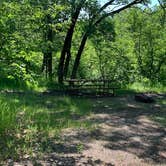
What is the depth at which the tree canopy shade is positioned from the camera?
8531 millimetres

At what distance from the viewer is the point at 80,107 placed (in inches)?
475

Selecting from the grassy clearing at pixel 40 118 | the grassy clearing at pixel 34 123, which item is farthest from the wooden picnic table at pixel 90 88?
the grassy clearing at pixel 34 123

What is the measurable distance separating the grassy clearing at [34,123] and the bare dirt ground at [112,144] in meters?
0.29

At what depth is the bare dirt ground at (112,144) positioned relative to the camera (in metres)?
6.52

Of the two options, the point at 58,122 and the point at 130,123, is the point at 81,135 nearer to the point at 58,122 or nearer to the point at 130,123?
the point at 58,122

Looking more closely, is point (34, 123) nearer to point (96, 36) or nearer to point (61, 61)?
point (61, 61)

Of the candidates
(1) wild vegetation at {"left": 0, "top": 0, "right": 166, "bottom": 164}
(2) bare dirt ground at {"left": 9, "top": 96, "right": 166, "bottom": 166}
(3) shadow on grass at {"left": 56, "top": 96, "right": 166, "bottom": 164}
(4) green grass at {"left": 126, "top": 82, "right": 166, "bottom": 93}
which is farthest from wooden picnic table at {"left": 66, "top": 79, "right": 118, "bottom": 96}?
(2) bare dirt ground at {"left": 9, "top": 96, "right": 166, "bottom": 166}

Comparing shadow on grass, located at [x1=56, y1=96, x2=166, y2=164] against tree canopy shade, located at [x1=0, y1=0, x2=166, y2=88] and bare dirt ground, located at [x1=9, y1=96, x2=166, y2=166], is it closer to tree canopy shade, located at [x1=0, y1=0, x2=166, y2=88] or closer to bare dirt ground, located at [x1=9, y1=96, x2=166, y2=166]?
bare dirt ground, located at [x1=9, y1=96, x2=166, y2=166]

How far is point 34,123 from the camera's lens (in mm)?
8789

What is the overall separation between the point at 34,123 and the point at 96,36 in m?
11.6

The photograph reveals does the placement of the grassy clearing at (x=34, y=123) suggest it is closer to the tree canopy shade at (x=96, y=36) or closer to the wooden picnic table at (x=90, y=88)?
the tree canopy shade at (x=96, y=36)

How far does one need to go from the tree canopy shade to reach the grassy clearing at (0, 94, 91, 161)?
1016 millimetres

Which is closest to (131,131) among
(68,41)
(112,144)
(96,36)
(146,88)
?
(112,144)

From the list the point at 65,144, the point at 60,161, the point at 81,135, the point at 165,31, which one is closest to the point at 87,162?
the point at 60,161
